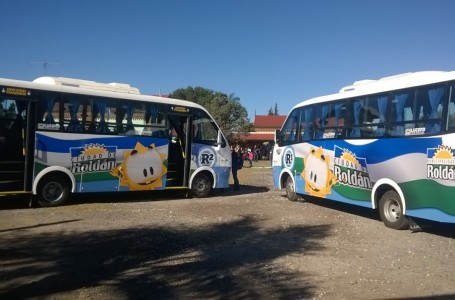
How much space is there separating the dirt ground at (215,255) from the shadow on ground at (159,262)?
1cm

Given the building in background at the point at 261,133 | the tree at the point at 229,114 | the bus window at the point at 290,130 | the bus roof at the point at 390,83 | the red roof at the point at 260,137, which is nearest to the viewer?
the bus roof at the point at 390,83

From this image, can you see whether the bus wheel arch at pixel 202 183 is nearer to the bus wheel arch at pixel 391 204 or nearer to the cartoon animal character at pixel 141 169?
the cartoon animal character at pixel 141 169

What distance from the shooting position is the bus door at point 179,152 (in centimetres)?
1373

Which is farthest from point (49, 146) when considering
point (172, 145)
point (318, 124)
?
point (318, 124)

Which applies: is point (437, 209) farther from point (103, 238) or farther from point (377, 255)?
point (103, 238)

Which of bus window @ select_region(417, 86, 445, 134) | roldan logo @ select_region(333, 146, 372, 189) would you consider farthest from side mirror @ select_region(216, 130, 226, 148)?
bus window @ select_region(417, 86, 445, 134)

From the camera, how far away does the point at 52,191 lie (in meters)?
11.6

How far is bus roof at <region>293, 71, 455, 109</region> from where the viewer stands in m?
8.54

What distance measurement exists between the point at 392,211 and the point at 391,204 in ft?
0.50

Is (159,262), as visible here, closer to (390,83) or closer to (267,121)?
(390,83)

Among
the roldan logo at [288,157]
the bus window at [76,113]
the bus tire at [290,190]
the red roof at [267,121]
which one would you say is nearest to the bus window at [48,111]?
the bus window at [76,113]

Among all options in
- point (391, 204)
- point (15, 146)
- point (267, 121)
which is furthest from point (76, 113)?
point (267, 121)

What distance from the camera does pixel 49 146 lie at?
36.8ft

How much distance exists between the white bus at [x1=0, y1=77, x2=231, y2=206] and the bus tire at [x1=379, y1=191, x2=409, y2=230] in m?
6.22
